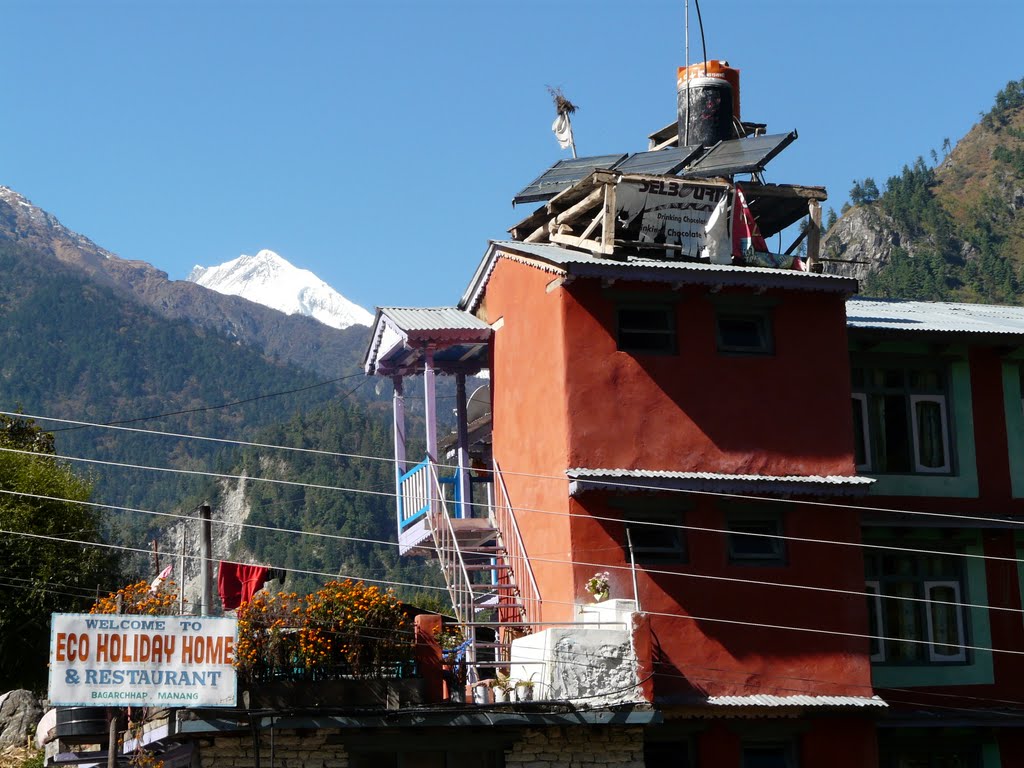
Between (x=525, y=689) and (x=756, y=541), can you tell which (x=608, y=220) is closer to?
(x=756, y=541)

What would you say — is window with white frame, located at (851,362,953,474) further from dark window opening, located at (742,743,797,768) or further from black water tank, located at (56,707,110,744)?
black water tank, located at (56,707,110,744)

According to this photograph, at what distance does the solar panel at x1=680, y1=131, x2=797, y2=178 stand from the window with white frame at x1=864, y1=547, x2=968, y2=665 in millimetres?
7682

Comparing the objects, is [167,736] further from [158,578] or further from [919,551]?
[919,551]

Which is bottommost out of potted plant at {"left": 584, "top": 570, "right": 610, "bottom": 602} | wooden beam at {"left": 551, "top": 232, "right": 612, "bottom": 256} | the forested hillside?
potted plant at {"left": 584, "top": 570, "right": 610, "bottom": 602}

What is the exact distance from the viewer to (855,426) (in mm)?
27875

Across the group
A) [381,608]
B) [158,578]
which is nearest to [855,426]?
[381,608]

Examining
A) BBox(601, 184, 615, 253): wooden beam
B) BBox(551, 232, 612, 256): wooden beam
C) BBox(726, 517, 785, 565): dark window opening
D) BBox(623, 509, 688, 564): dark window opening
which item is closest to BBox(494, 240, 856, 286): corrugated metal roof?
BBox(551, 232, 612, 256): wooden beam

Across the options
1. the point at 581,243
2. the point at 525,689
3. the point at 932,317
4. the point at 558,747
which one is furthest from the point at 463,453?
the point at 932,317

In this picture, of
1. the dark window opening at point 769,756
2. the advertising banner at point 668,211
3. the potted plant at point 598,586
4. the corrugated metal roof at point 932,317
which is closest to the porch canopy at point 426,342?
the advertising banner at point 668,211

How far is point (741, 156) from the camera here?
28.2 m

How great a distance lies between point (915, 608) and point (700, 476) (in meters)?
5.87

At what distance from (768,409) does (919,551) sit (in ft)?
13.8

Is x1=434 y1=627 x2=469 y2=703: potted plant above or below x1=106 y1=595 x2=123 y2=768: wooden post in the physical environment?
above

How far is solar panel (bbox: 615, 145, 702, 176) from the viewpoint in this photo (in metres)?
28.5
